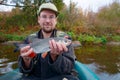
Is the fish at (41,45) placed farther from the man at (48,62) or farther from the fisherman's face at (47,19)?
the fisherman's face at (47,19)

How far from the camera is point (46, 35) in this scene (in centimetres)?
383

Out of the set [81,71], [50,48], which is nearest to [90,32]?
[81,71]

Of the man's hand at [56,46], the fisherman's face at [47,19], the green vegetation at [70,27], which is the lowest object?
the green vegetation at [70,27]

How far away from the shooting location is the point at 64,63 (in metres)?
3.54

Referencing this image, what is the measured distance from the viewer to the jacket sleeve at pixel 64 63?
11.5 ft

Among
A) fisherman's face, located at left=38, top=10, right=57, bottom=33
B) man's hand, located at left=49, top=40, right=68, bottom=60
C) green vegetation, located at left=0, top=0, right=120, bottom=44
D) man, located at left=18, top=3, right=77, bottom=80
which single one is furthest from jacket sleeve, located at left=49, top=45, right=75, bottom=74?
green vegetation, located at left=0, top=0, right=120, bottom=44

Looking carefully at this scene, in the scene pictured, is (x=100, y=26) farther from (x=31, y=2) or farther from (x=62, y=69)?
(x=62, y=69)

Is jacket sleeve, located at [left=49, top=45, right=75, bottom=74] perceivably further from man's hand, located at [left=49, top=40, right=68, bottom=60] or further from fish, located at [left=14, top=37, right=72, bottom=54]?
fish, located at [left=14, top=37, right=72, bottom=54]

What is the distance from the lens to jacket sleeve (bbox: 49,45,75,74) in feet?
11.5

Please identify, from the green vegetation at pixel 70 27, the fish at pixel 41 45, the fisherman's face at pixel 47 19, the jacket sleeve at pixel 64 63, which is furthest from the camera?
the green vegetation at pixel 70 27

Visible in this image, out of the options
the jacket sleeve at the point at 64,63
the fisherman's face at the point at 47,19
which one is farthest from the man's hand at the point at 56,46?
the fisherman's face at the point at 47,19

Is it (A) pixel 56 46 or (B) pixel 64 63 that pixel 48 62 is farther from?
(A) pixel 56 46

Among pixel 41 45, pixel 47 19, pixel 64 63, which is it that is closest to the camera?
pixel 41 45

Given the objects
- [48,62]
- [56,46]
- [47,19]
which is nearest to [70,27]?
[47,19]
